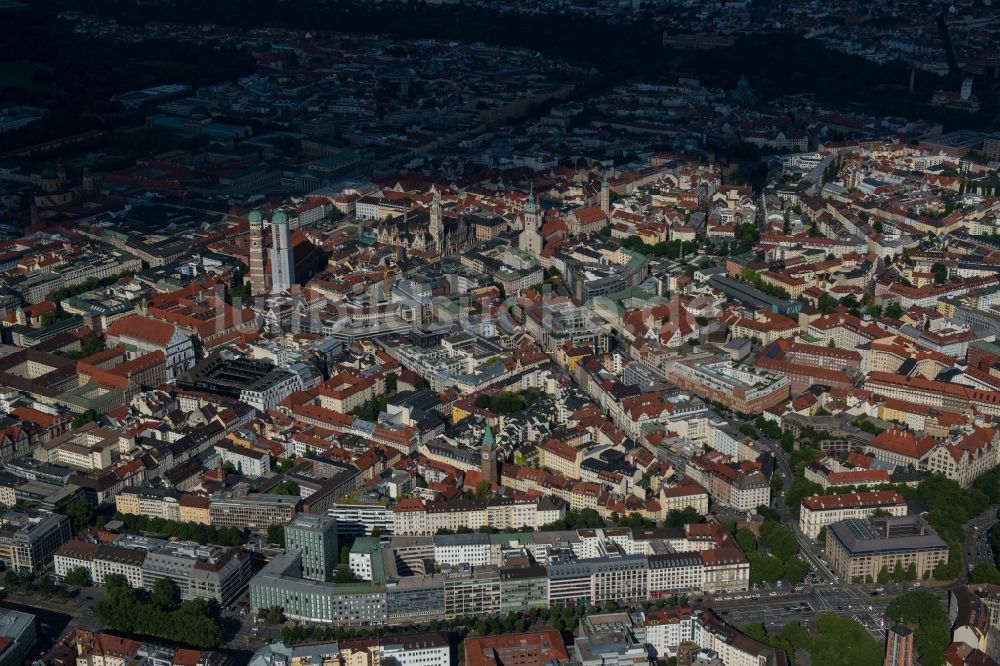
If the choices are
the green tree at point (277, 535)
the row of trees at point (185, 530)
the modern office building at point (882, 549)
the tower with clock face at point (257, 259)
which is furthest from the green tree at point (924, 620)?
the tower with clock face at point (257, 259)

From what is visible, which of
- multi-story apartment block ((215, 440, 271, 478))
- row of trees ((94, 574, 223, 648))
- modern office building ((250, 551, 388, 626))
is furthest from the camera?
multi-story apartment block ((215, 440, 271, 478))

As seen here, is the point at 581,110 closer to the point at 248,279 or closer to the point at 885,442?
the point at 248,279

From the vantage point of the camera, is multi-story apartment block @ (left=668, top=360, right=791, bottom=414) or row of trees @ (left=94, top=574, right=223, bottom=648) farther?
multi-story apartment block @ (left=668, top=360, right=791, bottom=414)

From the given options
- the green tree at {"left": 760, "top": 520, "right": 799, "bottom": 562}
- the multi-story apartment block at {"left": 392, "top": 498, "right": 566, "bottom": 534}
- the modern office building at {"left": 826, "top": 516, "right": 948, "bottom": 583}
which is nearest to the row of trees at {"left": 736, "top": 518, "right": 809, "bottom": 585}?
the green tree at {"left": 760, "top": 520, "right": 799, "bottom": 562}

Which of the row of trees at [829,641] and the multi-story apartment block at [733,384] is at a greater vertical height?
the multi-story apartment block at [733,384]

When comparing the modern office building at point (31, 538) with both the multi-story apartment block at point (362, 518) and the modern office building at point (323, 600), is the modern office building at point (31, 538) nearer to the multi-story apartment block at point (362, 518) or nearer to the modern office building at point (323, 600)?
the modern office building at point (323, 600)

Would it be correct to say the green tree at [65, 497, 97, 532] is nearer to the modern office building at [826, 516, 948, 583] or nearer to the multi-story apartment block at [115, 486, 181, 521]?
the multi-story apartment block at [115, 486, 181, 521]
